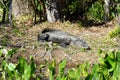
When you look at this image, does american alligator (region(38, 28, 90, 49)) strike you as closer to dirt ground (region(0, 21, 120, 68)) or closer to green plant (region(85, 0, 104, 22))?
dirt ground (region(0, 21, 120, 68))

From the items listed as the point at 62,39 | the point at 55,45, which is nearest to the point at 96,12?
the point at 62,39

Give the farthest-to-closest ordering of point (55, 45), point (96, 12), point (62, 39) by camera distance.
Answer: point (96, 12) → point (62, 39) → point (55, 45)

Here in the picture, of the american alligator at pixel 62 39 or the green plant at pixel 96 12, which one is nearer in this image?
the american alligator at pixel 62 39

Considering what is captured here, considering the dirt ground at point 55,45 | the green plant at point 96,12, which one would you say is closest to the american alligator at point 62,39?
the dirt ground at point 55,45

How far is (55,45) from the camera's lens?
10039 mm

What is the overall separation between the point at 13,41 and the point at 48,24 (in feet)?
12.7

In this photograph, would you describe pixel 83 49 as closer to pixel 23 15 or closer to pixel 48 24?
pixel 48 24

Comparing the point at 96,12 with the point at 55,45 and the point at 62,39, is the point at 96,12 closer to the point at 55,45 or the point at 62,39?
the point at 62,39

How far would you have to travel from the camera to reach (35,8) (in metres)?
15.0

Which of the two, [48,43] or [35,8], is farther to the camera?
[35,8]

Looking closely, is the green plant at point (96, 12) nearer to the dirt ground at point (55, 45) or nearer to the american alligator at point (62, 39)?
the dirt ground at point (55, 45)

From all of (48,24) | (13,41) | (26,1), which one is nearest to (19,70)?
(13,41)

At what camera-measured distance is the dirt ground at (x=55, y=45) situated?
345 inches

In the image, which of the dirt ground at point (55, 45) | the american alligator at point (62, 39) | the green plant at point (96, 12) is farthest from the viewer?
the green plant at point (96, 12)
